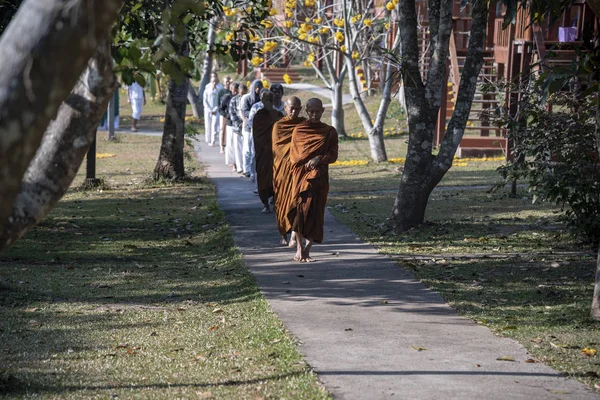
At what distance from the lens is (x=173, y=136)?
17359mm

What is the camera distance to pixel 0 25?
11.0 meters

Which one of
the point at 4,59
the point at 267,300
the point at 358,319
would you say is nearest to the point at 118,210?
the point at 267,300

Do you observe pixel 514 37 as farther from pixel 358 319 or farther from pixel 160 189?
pixel 358 319

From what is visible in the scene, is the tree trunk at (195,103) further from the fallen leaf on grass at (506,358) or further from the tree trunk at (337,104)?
the fallen leaf on grass at (506,358)

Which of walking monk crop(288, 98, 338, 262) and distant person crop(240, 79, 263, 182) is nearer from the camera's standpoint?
walking monk crop(288, 98, 338, 262)

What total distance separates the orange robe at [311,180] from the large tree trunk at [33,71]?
680cm

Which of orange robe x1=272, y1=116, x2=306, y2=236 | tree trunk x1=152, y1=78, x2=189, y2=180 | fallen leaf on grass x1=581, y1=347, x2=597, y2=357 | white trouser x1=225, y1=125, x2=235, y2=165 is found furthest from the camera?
white trouser x1=225, y1=125, x2=235, y2=165

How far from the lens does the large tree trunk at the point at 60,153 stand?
13.4 ft

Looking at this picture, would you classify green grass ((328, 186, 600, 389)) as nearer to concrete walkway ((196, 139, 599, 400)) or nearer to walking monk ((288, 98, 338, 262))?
concrete walkway ((196, 139, 599, 400))

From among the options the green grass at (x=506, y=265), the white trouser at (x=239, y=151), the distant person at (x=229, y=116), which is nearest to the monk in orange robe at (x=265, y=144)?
the green grass at (x=506, y=265)

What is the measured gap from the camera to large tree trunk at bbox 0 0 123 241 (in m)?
3.34

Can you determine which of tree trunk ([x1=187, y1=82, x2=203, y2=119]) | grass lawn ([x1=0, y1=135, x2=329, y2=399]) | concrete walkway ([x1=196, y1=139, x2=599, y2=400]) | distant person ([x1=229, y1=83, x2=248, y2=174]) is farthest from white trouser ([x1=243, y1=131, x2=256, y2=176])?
tree trunk ([x1=187, y1=82, x2=203, y2=119])

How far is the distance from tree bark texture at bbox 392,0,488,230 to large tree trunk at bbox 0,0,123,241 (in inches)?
335

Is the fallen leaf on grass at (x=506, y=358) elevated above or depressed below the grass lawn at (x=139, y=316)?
above
